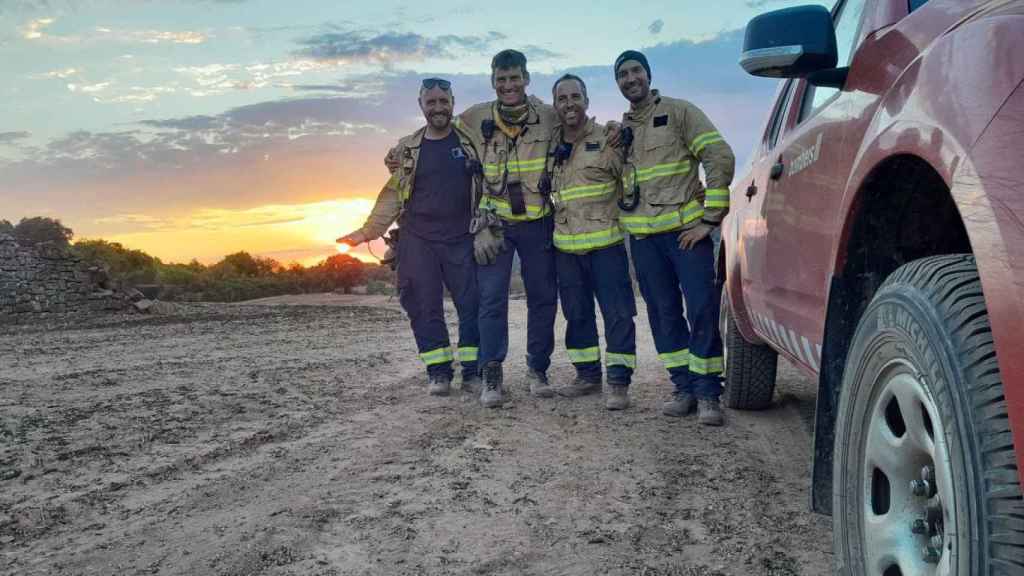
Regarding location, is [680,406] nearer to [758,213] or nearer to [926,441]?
[758,213]

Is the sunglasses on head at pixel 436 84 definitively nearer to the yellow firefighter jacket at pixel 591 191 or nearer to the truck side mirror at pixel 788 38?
the yellow firefighter jacket at pixel 591 191

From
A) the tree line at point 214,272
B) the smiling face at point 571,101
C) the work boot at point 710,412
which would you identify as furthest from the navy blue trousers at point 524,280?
the tree line at point 214,272

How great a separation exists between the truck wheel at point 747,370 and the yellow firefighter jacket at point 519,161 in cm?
148

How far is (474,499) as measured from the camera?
3.41 metres

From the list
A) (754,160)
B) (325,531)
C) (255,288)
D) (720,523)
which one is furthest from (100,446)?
(255,288)

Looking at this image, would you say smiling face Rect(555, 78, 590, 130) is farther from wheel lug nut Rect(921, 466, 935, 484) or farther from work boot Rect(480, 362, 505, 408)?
wheel lug nut Rect(921, 466, 935, 484)

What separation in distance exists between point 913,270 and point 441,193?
177 inches

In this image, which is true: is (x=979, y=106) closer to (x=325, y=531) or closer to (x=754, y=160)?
(x=325, y=531)

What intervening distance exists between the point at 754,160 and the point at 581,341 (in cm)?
197

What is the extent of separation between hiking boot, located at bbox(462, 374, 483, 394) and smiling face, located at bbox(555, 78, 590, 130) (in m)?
2.00

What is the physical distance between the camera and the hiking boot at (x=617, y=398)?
5.29 metres

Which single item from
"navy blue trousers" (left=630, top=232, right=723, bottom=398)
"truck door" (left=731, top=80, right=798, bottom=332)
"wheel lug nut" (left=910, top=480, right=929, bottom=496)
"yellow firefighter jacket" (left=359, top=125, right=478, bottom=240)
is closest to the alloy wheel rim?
"wheel lug nut" (left=910, top=480, right=929, bottom=496)

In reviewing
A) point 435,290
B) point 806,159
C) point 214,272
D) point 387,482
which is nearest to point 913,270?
point 806,159

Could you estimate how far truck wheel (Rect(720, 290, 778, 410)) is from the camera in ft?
16.3
